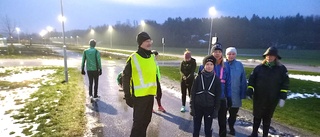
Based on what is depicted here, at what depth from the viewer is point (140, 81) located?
3.89 metres

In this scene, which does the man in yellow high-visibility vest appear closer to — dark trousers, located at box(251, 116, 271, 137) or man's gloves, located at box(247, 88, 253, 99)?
man's gloves, located at box(247, 88, 253, 99)

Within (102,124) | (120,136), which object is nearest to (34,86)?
(102,124)

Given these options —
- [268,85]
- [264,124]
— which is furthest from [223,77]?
[264,124]

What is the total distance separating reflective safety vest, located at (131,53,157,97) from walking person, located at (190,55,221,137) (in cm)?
92

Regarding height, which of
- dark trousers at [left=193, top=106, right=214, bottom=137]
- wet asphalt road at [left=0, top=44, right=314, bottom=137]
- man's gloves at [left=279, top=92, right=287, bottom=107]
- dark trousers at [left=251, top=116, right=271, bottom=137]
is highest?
man's gloves at [left=279, top=92, right=287, bottom=107]

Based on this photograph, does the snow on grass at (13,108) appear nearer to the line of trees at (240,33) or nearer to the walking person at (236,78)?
the walking person at (236,78)

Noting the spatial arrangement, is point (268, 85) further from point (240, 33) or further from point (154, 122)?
point (240, 33)

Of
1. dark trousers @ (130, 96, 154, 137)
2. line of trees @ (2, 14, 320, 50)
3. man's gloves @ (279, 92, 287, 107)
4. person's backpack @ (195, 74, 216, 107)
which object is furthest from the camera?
line of trees @ (2, 14, 320, 50)

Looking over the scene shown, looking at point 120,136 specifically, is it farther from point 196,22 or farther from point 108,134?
point 196,22

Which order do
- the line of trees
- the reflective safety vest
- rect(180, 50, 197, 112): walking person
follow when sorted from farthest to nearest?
1. the line of trees
2. rect(180, 50, 197, 112): walking person
3. the reflective safety vest

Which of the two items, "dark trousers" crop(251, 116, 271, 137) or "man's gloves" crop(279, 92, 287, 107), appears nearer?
"man's gloves" crop(279, 92, 287, 107)

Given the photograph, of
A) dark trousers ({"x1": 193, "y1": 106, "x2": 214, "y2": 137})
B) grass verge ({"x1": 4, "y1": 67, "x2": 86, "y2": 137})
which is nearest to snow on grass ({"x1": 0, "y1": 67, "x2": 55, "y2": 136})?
grass verge ({"x1": 4, "y1": 67, "x2": 86, "y2": 137})

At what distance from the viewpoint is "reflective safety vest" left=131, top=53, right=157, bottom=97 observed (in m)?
3.81

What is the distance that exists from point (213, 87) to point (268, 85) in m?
1.28
